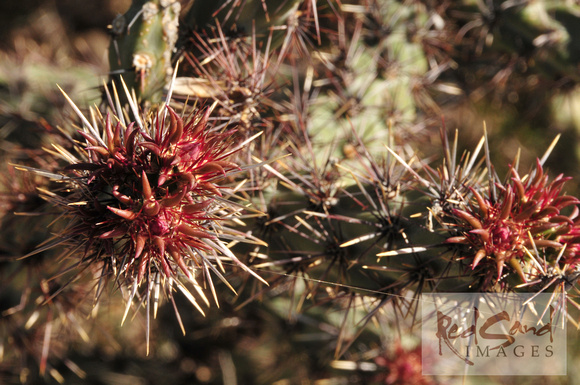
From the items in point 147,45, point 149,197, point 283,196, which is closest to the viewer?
point 149,197

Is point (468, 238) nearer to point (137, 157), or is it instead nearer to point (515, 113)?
point (137, 157)

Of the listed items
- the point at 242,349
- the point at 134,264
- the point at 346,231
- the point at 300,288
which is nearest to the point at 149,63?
the point at 134,264

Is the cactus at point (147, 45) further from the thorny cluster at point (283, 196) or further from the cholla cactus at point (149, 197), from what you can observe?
the cholla cactus at point (149, 197)

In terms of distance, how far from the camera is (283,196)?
74.0 inches

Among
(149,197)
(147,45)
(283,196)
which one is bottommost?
(149,197)

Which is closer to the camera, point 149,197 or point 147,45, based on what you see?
point 149,197

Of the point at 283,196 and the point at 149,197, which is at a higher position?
the point at 283,196

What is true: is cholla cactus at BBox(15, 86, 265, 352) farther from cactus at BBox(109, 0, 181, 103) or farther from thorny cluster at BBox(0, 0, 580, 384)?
cactus at BBox(109, 0, 181, 103)

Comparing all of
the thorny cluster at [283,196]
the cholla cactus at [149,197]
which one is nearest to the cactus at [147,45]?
the thorny cluster at [283,196]

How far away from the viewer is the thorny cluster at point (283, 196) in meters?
1.34

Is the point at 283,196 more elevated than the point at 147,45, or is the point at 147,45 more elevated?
the point at 147,45

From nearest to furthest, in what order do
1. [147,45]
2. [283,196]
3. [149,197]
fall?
[149,197] < [147,45] < [283,196]

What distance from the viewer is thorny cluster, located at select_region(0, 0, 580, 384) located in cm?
134

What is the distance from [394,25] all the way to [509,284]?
65.4 inches
